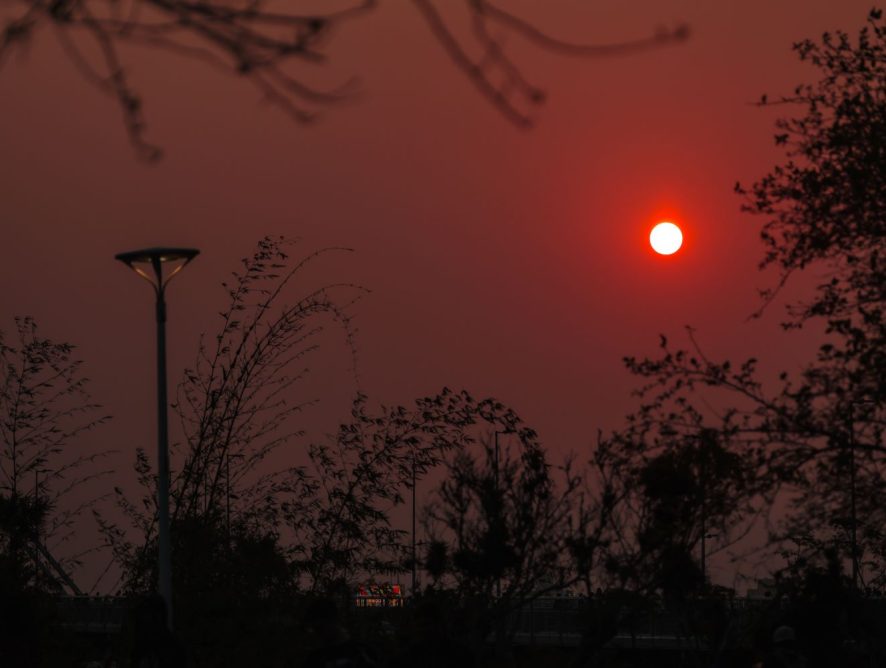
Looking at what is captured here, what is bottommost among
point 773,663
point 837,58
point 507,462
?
point 773,663

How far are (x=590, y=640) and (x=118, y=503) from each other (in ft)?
28.8

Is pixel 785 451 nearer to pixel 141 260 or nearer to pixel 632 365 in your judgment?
pixel 632 365

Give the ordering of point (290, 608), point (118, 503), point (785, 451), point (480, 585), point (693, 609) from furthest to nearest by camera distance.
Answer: point (693, 609) → point (480, 585) → point (118, 503) → point (290, 608) → point (785, 451)

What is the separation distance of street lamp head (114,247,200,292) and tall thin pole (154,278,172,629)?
0.02 meters

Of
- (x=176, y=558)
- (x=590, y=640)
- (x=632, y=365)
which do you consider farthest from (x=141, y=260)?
(x=590, y=640)

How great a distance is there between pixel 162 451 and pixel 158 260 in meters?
2.22

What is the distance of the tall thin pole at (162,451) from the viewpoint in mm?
18094

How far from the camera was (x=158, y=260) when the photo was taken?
18688 millimetres

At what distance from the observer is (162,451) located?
1872 centimetres

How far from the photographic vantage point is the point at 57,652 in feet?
64.5

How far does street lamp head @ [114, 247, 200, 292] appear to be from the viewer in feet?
61.0

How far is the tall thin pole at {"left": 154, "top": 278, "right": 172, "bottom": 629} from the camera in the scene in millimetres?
18094

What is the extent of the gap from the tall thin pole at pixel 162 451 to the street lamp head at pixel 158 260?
0.02 m

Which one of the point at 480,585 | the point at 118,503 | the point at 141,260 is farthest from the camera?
the point at 480,585
